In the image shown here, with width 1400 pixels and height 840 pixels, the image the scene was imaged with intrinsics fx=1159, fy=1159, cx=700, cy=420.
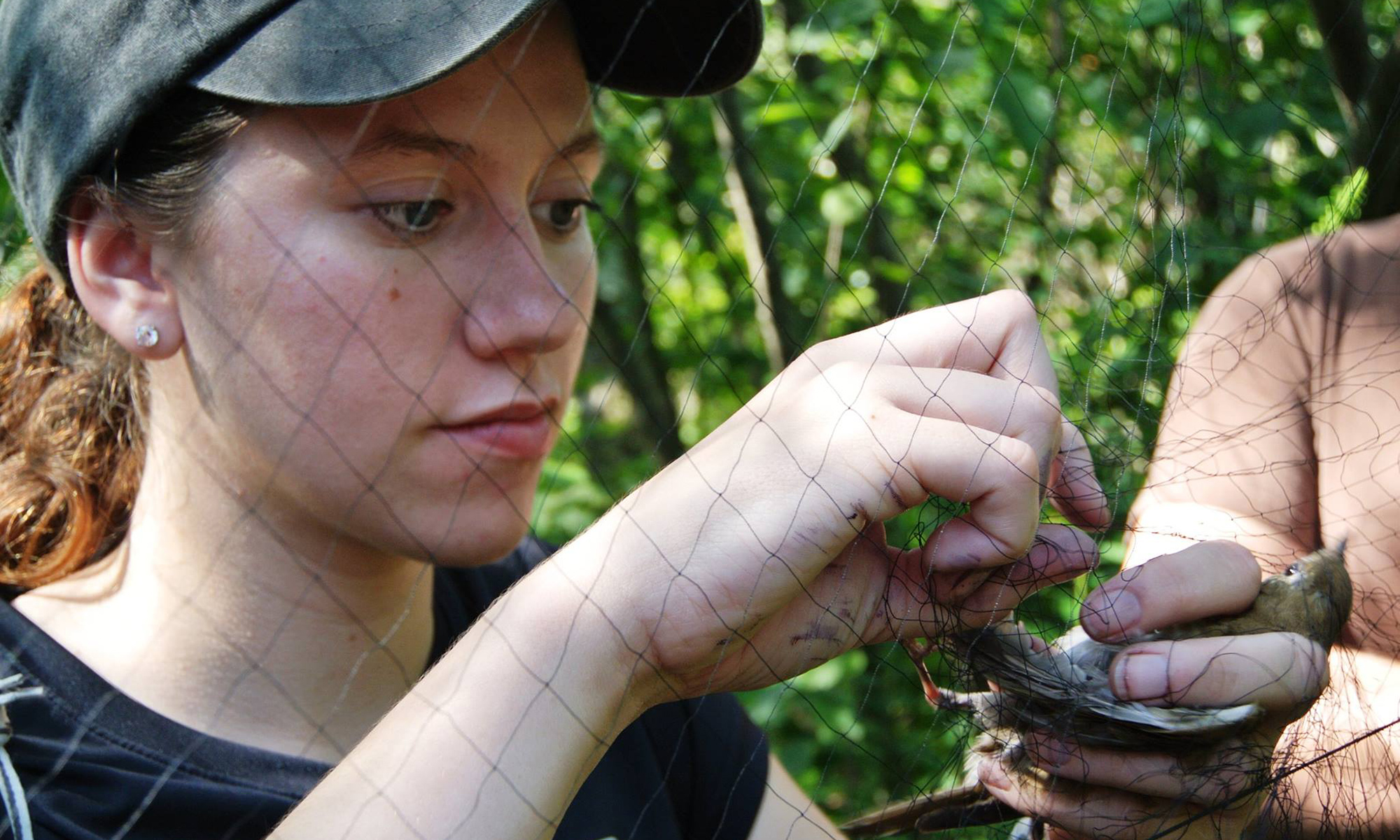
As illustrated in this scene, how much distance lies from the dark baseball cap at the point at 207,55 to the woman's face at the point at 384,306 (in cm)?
4

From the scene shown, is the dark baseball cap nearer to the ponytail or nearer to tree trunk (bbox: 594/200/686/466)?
the ponytail

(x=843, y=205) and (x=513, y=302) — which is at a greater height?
(x=513, y=302)

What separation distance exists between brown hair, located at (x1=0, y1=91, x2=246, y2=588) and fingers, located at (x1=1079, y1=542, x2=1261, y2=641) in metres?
0.82

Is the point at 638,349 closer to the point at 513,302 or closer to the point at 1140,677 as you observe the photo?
the point at 513,302

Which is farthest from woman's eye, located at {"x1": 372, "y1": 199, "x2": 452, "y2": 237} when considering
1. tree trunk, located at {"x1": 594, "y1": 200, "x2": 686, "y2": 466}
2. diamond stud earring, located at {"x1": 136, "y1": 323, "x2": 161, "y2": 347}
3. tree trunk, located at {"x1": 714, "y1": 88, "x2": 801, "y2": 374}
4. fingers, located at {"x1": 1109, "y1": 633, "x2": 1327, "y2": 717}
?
tree trunk, located at {"x1": 594, "y1": 200, "x2": 686, "y2": 466}

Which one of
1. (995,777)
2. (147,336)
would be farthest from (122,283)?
(995,777)

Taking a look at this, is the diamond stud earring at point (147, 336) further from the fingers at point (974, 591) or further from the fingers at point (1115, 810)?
the fingers at point (1115, 810)

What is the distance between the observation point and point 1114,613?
34.6 inches

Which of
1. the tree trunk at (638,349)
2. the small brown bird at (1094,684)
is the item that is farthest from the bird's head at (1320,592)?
the tree trunk at (638,349)

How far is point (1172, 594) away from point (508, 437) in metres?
0.59

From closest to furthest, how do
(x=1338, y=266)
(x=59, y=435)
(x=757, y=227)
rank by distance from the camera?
(x=1338, y=266) → (x=59, y=435) → (x=757, y=227)

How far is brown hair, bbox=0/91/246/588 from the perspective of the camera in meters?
1.02

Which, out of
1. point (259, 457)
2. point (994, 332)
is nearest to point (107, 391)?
point (259, 457)

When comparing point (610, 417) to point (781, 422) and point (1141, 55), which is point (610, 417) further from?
point (781, 422)
